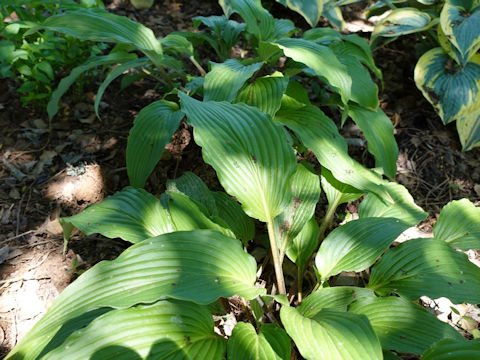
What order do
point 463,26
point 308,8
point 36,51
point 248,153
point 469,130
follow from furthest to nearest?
point 308,8
point 469,130
point 463,26
point 36,51
point 248,153

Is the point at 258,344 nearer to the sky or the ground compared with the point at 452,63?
nearer to the ground

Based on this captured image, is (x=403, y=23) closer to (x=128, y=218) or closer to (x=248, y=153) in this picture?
(x=248, y=153)

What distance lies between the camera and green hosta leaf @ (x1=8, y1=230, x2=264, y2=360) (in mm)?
1101

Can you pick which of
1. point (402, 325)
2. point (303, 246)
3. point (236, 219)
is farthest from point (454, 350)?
point (236, 219)

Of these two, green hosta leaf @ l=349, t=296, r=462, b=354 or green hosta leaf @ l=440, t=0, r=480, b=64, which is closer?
green hosta leaf @ l=349, t=296, r=462, b=354

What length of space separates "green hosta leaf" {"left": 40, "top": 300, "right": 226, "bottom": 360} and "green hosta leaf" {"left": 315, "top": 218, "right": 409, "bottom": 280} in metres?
0.55

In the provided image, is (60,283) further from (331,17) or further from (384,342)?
(331,17)

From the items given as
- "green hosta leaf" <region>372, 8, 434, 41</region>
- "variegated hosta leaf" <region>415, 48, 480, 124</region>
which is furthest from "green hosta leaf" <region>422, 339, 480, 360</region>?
"green hosta leaf" <region>372, 8, 434, 41</region>

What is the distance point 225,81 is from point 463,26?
153cm

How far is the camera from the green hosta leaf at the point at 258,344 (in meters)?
1.17

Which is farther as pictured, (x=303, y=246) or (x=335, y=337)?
(x=303, y=246)

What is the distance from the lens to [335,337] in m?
1.08

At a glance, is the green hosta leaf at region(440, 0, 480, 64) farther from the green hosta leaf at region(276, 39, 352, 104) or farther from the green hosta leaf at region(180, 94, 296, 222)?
the green hosta leaf at region(180, 94, 296, 222)

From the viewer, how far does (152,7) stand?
3309mm
